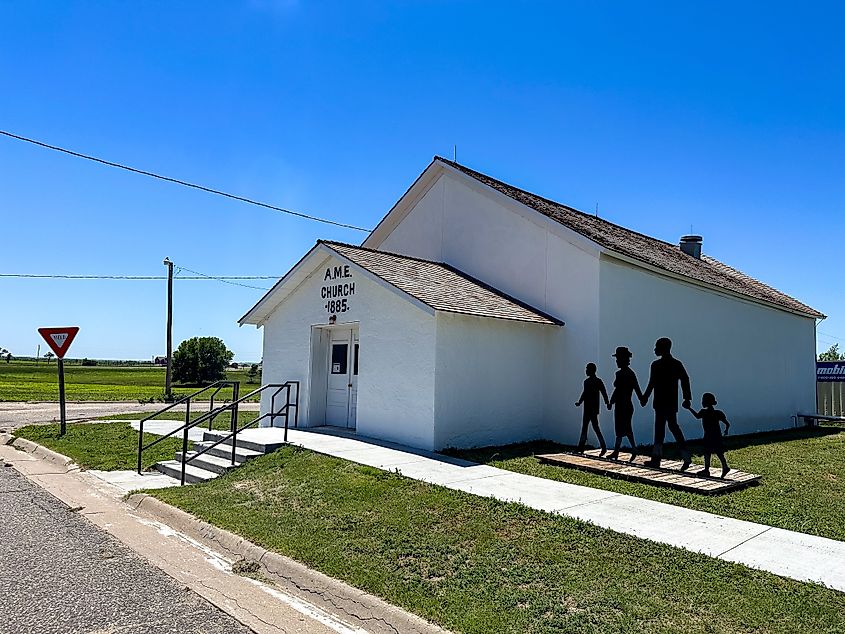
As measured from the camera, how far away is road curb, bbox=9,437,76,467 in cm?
1239

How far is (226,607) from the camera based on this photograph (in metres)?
5.15

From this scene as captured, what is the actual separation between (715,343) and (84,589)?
1553cm

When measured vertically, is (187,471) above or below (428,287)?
below

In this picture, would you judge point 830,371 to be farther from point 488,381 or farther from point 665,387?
point 665,387

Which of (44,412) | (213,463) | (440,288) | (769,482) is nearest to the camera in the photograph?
(769,482)

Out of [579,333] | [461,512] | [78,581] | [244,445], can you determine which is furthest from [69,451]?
[579,333]

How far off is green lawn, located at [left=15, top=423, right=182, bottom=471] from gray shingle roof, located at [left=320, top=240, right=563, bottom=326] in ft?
18.2

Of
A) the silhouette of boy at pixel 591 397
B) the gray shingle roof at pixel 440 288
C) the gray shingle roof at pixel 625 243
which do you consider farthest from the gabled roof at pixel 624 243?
the silhouette of boy at pixel 591 397

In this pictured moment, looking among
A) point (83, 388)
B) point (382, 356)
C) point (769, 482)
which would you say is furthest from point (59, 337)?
point (83, 388)

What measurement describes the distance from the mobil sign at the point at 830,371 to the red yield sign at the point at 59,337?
84.5 feet

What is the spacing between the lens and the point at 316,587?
220 inches

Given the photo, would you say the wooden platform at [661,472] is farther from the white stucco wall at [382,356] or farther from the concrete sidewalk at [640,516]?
the white stucco wall at [382,356]

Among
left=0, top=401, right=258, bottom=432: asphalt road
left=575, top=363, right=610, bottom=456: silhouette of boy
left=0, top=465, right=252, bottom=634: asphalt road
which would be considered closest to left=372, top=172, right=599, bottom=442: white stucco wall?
left=575, top=363, right=610, bottom=456: silhouette of boy

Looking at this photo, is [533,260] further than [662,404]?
Yes
